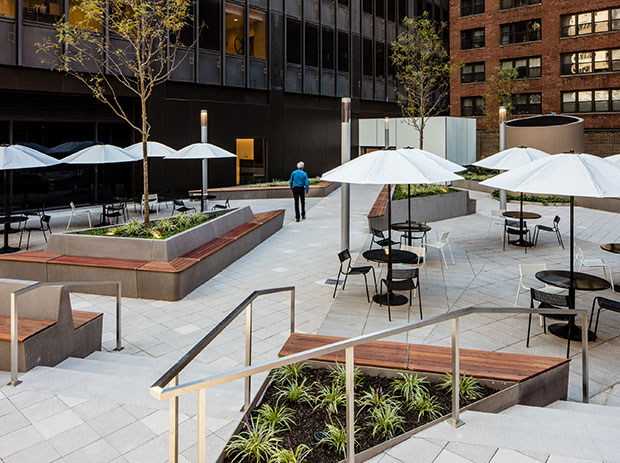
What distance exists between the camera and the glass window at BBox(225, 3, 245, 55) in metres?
25.8

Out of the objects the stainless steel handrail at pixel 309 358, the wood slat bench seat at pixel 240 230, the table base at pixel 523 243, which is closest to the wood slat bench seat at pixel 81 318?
the stainless steel handrail at pixel 309 358

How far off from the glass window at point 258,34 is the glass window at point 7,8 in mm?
11599

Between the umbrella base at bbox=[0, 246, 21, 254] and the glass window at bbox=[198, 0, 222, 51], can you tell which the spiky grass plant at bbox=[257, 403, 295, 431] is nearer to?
the umbrella base at bbox=[0, 246, 21, 254]

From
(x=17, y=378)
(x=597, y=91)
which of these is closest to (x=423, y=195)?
(x=17, y=378)

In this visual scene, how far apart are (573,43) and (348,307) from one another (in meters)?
39.6

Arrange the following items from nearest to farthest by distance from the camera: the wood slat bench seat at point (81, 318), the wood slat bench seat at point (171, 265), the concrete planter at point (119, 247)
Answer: the wood slat bench seat at point (81, 318) < the wood slat bench seat at point (171, 265) < the concrete planter at point (119, 247)

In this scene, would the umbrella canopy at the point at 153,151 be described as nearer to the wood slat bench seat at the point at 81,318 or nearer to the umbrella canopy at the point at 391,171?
the umbrella canopy at the point at 391,171

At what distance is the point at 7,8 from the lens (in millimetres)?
18188

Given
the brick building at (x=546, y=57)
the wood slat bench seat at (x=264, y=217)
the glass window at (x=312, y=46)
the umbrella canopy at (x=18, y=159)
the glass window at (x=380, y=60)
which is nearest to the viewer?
the umbrella canopy at (x=18, y=159)

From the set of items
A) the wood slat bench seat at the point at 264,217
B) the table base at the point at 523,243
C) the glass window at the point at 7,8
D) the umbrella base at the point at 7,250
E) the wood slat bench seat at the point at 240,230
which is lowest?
the umbrella base at the point at 7,250

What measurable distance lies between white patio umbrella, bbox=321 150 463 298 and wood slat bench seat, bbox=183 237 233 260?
3525 millimetres

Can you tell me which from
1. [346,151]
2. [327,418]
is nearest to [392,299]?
[346,151]

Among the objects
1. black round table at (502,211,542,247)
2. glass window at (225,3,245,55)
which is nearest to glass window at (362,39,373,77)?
glass window at (225,3,245,55)

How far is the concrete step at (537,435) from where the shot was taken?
395cm
